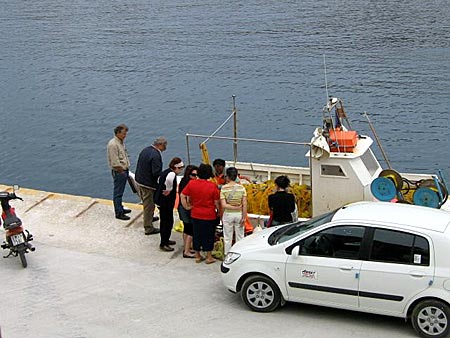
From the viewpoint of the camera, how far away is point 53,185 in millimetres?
23766

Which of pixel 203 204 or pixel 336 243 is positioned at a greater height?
pixel 203 204

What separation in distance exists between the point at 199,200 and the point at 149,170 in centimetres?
148

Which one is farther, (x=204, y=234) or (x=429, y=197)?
(x=429, y=197)

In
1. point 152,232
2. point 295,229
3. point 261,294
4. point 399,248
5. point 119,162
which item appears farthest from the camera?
point 119,162

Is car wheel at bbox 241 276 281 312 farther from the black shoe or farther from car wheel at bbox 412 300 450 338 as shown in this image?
the black shoe

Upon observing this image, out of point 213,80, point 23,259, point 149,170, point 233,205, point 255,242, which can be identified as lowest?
point 23,259

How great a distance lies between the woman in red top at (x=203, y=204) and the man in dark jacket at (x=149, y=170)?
3.40ft

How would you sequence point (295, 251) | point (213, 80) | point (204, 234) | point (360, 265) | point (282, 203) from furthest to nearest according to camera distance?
point (213, 80)
point (204, 234)
point (282, 203)
point (295, 251)
point (360, 265)

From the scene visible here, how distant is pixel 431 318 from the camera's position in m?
7.89

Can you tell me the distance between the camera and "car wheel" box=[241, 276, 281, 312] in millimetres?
8711

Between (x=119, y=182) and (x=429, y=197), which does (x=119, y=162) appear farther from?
(x=429, y=197)

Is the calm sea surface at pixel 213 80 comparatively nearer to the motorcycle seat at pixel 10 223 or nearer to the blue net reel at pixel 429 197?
the motorcycle seat at pixel 10 223

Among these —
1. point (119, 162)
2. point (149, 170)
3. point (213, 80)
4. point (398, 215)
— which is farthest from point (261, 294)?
point (213, 80)

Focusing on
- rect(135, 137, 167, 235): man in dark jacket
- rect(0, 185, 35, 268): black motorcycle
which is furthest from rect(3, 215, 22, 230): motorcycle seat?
rect(135, 137, 167, 235): man in dark jacket
